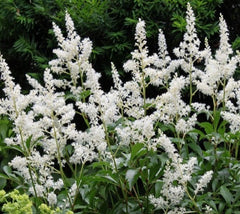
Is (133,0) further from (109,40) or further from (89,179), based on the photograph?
(89,179)

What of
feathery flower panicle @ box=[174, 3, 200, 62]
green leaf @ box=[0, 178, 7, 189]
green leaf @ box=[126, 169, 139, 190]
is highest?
feathery flower panicle @ box=[174, 3, 200, 62]

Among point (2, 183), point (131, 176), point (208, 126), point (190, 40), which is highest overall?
point (190, 40)

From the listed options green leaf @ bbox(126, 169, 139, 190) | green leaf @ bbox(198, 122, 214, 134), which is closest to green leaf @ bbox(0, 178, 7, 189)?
green leaf @ bbox(126, 169, 139, 190)

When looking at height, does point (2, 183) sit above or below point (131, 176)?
below

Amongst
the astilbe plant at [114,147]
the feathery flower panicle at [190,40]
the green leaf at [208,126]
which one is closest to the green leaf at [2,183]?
the astilbe plant at [114,147]

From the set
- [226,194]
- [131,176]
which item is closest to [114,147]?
[131,176]

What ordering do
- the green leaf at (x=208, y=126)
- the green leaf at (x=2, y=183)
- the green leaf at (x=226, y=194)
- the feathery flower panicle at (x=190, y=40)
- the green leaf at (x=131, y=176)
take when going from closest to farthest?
1. the green leaf at (x=131, y=176)
2. the green leaf at (x=226, y=194)
3. the green leaf at (x=208, y=126)
4. the feathery flower panicle at (x=190, y=40)
5. the green leaf at (x=2, y=183)

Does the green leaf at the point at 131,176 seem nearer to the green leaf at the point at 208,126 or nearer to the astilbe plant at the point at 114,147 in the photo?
the astilbe plant at the point at 114,147

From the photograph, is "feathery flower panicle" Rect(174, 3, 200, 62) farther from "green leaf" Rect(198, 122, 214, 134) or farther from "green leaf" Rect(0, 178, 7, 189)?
"green leaf" Rect(0, 178, 7, 189)

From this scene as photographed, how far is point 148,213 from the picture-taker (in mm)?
2959

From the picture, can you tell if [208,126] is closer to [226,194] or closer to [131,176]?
[226,194]

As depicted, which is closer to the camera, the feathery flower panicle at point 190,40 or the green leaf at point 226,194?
the green leaf at point 226,194

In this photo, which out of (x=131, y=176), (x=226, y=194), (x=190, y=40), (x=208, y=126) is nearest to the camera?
(x=131, y=176)

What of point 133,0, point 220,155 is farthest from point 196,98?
point 220,155
